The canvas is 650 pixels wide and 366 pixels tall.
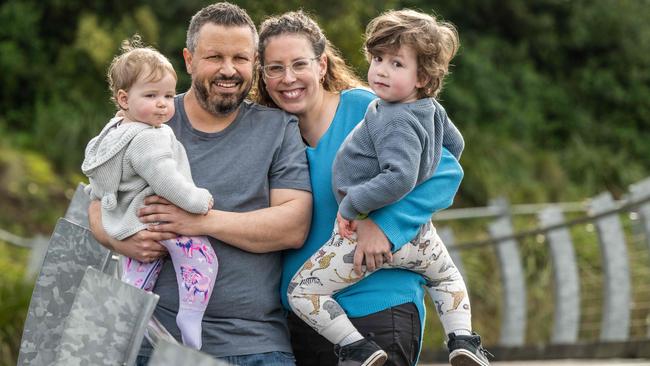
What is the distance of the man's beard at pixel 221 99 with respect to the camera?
4453 mm

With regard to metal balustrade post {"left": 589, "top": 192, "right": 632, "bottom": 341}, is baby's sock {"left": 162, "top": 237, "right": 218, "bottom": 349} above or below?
above

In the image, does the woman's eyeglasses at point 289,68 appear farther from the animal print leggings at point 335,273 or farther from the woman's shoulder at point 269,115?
the animal print leggings at point 335,273

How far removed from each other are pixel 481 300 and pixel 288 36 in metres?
9.31

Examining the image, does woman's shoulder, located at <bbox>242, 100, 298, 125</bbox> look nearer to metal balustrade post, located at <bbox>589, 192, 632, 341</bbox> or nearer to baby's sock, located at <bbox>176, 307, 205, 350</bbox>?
baby's sock, located at <bbox>176, 307, 205, 350</bbox>

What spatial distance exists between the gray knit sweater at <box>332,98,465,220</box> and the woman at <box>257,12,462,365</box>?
0.31ft

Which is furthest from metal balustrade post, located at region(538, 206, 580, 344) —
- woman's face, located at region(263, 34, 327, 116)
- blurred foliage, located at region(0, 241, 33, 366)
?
woman's face, located at region(263, 34, 327, 116)

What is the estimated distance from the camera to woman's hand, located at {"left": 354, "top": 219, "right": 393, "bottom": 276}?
4355mm

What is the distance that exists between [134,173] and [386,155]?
2.57 feet

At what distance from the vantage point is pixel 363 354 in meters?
4.36

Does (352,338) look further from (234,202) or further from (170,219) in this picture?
(170,219)

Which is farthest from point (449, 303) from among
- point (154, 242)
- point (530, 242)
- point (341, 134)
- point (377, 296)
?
point (530, 242)

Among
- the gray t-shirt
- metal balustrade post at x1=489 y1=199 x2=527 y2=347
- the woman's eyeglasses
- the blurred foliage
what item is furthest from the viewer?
metal balustrade post at x1=489 y1=199 x2=527 y2=347

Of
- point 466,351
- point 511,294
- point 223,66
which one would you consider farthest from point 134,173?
point 511,294

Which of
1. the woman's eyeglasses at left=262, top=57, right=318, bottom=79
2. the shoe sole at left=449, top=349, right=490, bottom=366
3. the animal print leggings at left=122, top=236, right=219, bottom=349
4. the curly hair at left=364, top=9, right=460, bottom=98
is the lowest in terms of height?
the shoe sole at left=449, top=349, right=490, bottom=366
